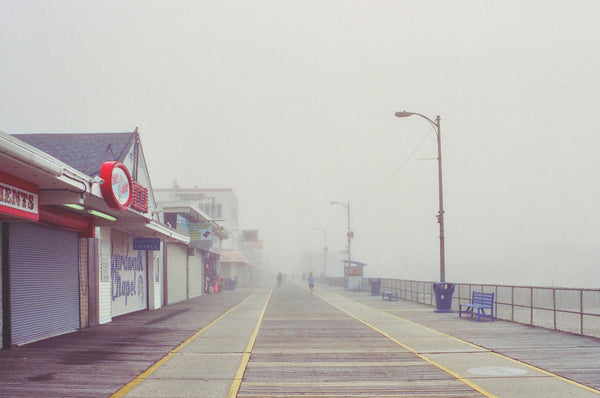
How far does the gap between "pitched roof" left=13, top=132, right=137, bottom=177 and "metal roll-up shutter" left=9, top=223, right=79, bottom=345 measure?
3.58 m

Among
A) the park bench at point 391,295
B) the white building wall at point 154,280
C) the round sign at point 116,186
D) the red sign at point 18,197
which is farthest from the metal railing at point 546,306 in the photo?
the white building wall at point 154,280

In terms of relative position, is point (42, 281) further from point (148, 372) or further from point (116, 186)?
point (148, 372)

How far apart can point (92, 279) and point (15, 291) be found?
17.5 feet

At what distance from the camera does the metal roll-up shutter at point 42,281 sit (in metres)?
14.4

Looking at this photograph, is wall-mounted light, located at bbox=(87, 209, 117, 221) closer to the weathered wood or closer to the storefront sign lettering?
the weathered wood

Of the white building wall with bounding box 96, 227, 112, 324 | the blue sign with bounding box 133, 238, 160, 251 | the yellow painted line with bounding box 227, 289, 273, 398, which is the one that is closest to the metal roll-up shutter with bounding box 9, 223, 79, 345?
the white building wall with bounding box 96, 227, 112, 324

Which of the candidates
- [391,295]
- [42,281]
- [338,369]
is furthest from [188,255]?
[338,369]

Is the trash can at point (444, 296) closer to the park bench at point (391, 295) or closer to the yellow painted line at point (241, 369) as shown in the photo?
the park bench at point (391, 295)

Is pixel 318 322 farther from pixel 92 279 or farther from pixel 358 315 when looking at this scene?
pixel 92 279

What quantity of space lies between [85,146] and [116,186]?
7972 mm

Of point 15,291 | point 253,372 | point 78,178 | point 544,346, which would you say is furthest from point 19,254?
point 544,346

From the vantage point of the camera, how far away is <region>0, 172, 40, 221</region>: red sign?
10.9 m

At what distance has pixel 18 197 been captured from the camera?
11648 millimetres

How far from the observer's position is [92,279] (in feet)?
64.1
